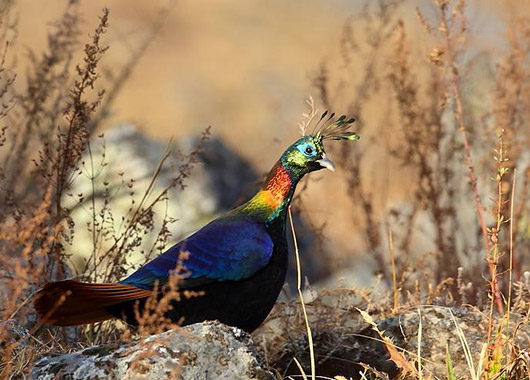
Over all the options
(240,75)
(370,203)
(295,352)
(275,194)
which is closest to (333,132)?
(275,194)

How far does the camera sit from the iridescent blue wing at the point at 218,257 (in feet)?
11.3

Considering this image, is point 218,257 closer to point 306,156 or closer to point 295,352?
point 306,156

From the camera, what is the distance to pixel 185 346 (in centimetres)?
290

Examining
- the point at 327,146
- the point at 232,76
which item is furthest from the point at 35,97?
the point at 232,76

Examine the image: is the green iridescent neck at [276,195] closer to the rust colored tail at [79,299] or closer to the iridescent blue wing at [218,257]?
the iridescent blue wing at [218,257]

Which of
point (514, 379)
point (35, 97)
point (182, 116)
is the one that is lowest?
point (514, 379)

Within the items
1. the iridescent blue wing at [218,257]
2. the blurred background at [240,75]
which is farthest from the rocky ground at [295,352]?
the blurred background at [240,75]

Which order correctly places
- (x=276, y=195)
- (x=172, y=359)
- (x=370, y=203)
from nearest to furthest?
(x=172, y=359) < (x=276, y=195) < (x=370, y=203)

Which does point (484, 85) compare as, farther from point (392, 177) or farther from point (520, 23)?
point (392, 177)

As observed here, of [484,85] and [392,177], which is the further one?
[392,177]

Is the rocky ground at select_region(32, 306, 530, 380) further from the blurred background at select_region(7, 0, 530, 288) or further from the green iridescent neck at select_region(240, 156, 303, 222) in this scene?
the blurred background at select_region(7, 0, 530, 288)

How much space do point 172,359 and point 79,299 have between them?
53 centimetres

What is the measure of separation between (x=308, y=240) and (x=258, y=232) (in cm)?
529

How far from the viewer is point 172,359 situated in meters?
2.85
